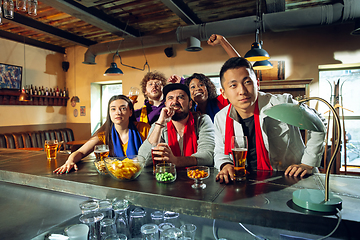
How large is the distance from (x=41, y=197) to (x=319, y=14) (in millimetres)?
4507

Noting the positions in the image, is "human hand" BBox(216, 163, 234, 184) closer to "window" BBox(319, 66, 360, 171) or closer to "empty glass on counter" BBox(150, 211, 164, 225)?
"empty glass on counter" BBox(150, 211, 164, 225)

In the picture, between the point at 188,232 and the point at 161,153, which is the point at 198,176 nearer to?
the point at 188,232

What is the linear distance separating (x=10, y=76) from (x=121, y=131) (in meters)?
5.18

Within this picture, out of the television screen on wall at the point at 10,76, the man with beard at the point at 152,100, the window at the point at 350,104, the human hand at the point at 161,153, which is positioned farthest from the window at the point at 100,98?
the human hand at the point at 161,153

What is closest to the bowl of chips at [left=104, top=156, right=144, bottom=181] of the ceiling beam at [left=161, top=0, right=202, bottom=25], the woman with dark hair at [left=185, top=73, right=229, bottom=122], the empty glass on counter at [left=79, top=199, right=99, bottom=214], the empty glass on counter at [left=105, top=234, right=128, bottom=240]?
the empty glass on counter at [left=79, top=199, right=99, bottom=214]

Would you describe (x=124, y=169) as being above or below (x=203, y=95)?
below

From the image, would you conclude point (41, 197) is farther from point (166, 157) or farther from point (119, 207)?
point (166, 157)

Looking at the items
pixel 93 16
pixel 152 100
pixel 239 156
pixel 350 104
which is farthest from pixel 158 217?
pixel 350 104

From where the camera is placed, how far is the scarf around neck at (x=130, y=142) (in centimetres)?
227

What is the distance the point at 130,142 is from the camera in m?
2.28

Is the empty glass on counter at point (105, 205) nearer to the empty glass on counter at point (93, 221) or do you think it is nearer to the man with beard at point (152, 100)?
the empty glass on counter at point (93, 221)

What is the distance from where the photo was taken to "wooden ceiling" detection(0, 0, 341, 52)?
13.9ft

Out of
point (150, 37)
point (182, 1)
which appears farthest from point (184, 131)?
point (150, 37)

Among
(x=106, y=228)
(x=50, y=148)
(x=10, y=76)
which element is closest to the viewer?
(x=106, y=228)
